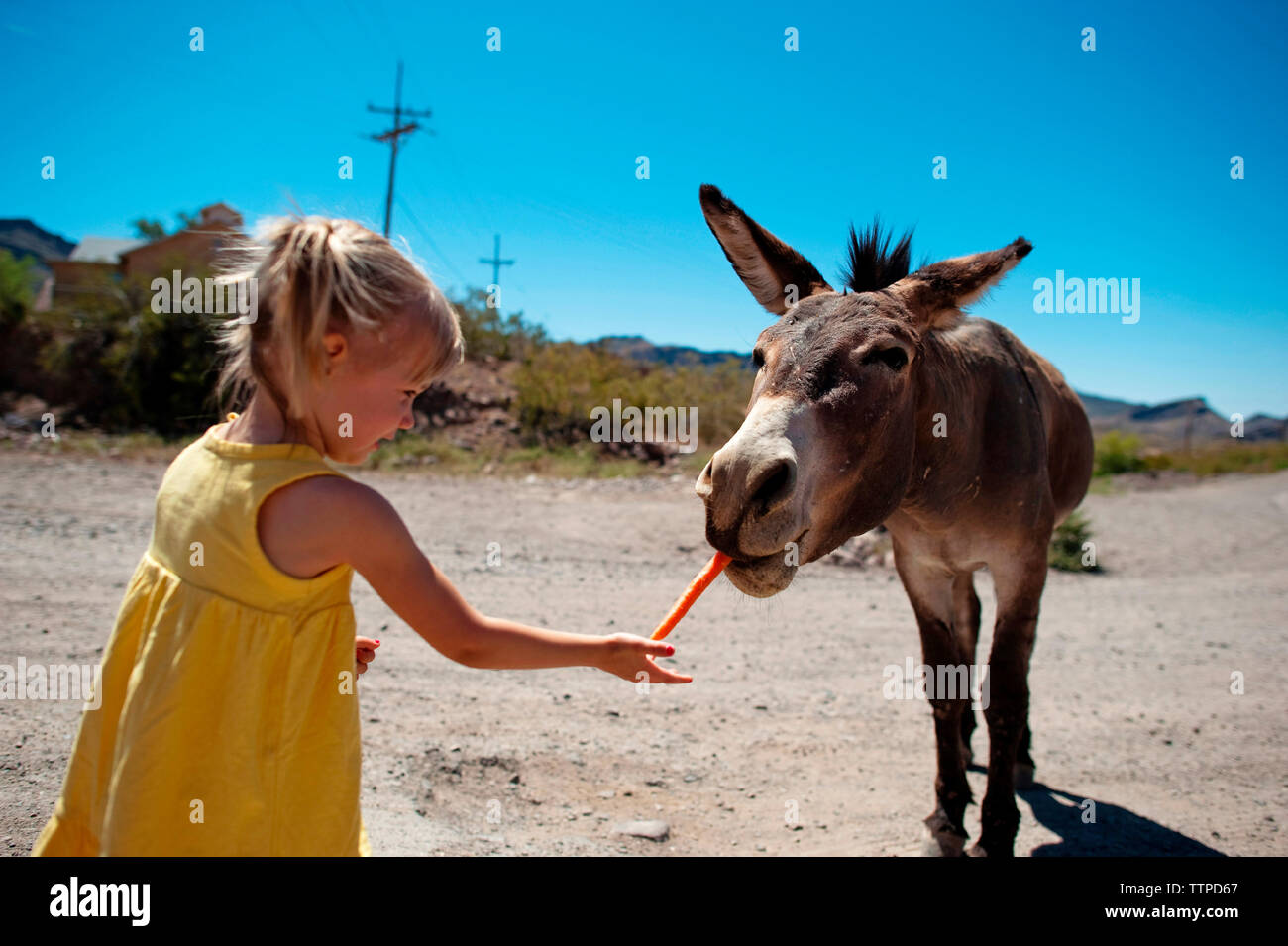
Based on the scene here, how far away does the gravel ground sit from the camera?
12.8ft

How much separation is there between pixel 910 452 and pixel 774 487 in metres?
0.97

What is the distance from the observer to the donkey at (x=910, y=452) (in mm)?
2432

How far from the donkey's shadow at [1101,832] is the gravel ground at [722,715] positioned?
0.02 metres

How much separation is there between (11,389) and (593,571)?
A: 20.2 metres

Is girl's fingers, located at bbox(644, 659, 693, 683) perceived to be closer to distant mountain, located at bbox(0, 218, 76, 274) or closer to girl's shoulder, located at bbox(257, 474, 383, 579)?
girl's shoulder, located at bbox(257, 474, 383, 579)

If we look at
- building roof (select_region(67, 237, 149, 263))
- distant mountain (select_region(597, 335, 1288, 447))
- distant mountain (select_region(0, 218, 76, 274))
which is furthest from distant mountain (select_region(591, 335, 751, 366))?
distant mountain (select_region(0, 218, 76, 274))

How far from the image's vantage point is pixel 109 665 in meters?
1.68

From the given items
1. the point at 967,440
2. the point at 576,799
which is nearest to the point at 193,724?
the point at 576,799

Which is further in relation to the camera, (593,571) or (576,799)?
(593,571)

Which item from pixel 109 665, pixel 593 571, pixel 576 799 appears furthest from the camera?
pixel 593 571
